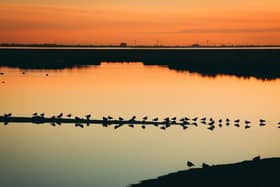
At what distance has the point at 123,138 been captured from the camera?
1001 inches

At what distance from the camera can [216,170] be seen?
1686 cm

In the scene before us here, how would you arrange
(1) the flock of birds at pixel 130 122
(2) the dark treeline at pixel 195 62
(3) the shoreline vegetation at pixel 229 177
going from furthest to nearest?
(2) the dark treeline at pixel 195 62 → (1) the flock of birds at pixel 130 122 → (3) the shoreline vegetation at pixel 229 177

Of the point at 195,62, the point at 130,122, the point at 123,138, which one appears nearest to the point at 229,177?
the point at 123,138

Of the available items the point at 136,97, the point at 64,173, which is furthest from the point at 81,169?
the point at 136,97

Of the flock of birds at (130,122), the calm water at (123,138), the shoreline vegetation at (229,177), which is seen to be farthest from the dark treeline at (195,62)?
the shoreline vegetation at (229,177)

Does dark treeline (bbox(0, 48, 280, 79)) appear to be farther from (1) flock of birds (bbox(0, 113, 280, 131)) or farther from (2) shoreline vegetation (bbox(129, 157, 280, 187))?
(2) shoreline vegetation (bbox(129, 157, 280, 187))

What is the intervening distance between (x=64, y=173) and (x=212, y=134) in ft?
32.7

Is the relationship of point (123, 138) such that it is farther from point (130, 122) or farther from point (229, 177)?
point (229, 177)

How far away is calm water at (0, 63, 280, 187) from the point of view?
64.6 feet

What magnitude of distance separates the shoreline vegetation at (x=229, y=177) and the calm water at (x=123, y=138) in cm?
187

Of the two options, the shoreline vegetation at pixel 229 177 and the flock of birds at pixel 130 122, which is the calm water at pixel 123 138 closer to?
the flock of birds at pixel 130 122

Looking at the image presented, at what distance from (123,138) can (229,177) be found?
397 inches

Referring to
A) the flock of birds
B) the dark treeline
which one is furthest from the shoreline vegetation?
the dark treeline

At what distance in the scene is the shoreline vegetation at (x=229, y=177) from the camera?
15305 mm
